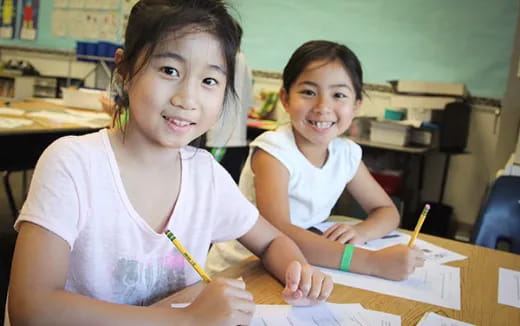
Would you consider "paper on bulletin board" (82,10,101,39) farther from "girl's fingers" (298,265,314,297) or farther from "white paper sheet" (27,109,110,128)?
"girl's fingers" (298,265,314,297)

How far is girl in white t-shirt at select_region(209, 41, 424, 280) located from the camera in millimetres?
1347

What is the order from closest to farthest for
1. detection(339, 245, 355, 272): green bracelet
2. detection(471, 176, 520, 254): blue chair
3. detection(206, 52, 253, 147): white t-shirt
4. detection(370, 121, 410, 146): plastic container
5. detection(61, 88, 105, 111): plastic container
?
detection(339, 245, 355, 272): green bracelet
detection(471, 176, 520, 254): blue chair
detection(206, 52, 253, 147): white t-shirt
detection(61, 88, 105, 111): plastic container
detection(370, 121, 410, 146): plastic container

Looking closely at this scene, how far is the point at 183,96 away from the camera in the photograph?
0.83 m

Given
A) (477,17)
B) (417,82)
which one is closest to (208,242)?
(417,82)

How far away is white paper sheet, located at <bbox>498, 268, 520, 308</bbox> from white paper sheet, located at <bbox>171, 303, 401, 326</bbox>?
29 centimetres

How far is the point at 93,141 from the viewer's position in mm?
871

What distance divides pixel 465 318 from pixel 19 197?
3.70 metres

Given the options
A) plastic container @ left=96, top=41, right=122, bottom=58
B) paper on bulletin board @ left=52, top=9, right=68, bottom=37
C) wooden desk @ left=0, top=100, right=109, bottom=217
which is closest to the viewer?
wooden desk @ left=0, top=100, right=109, bottom=217

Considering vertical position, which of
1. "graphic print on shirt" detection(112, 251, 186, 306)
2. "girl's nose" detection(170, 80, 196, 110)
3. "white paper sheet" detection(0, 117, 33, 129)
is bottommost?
"graphic print on shirt" detection(112, 251, 186, 306)

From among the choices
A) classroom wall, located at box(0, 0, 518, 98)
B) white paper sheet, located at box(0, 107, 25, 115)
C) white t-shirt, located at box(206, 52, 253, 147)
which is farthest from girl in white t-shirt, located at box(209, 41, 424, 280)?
classroom wall, located at box(0, 0, 518, 98)

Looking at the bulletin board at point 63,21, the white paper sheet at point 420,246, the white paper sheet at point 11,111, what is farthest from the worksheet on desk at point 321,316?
the bulletin board at point 63,21

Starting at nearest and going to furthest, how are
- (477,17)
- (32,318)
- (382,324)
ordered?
(32,318) < (382,324) < (477,17)

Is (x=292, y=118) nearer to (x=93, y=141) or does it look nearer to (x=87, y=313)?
(x=93, y=141)

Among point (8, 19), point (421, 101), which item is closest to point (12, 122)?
point (421, 101)
